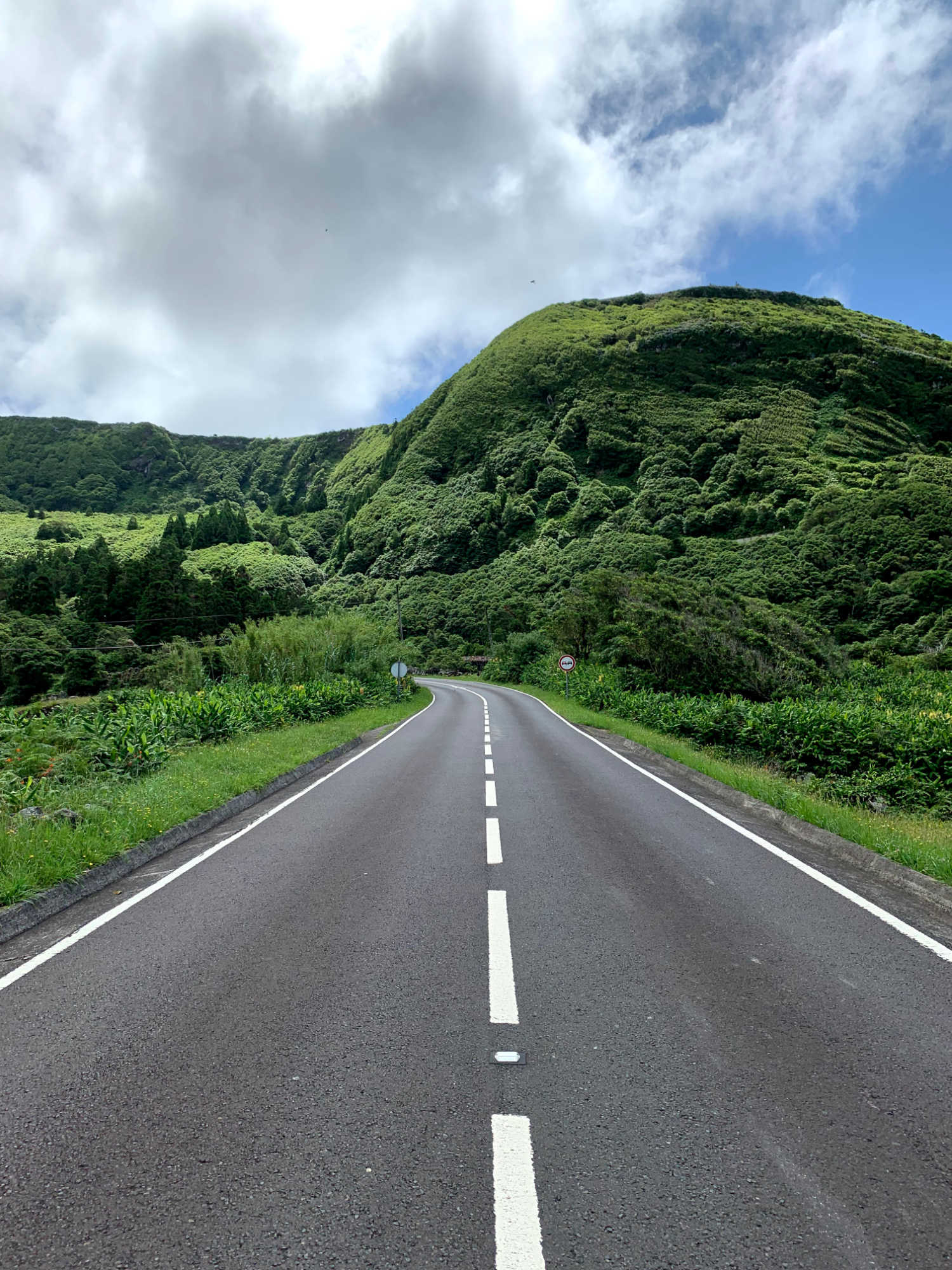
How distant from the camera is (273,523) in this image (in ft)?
543

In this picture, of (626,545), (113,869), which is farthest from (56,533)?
(113,869)

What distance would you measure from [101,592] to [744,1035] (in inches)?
2995

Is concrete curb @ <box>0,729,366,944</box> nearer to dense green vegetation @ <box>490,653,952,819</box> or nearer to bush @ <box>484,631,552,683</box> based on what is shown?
dense green vegetation @ <box>490,653,952,819</box>

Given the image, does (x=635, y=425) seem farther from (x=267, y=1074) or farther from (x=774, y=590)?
(x=267, y=1074)

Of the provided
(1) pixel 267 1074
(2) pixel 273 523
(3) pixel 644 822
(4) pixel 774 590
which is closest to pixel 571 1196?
(1) pixel 267 1074

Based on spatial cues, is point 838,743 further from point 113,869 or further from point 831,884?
point 113,869

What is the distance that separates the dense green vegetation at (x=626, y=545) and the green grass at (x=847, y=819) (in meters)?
1.35

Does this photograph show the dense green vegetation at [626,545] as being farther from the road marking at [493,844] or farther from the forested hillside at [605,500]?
the road marking at [493,844]

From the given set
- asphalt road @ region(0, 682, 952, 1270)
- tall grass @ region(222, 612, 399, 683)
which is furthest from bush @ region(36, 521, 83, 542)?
asphalt road @ region(0, 682, 952, 1270)

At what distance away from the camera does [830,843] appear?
23.3ft

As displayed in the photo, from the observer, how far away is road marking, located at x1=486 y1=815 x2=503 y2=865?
21.1 ft

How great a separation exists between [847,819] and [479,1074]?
255 inches

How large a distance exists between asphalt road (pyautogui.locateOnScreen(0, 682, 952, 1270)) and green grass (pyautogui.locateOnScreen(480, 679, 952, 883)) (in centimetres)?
57

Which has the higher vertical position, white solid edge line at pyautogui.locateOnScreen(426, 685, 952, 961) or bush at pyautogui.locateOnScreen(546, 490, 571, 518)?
bush at pyautogui.locateOnScreen(546, 490, 571, 518)
